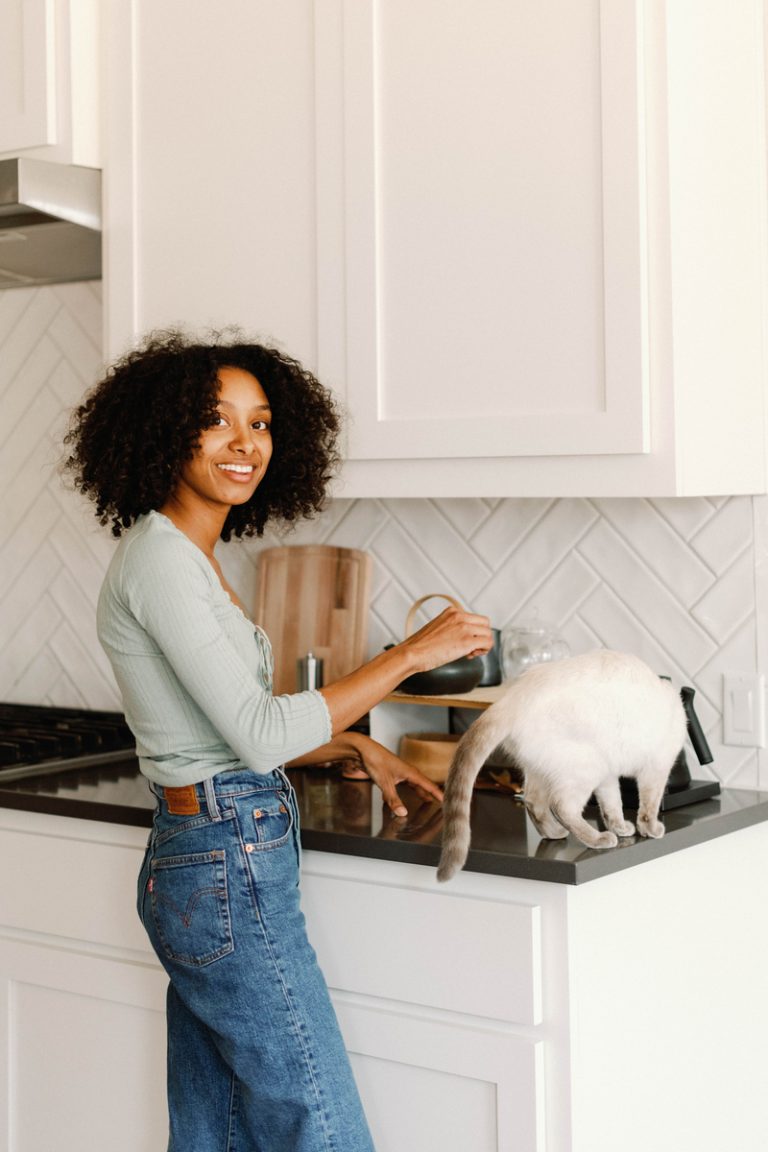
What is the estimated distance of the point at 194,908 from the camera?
171 cm

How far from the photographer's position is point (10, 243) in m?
2.62

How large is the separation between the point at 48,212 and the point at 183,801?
3.81 ft

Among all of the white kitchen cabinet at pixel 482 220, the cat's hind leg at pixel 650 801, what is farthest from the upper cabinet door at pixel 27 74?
the cat's hind leg at pixel 650 801

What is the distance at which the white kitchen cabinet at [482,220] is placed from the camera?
6.20 ft

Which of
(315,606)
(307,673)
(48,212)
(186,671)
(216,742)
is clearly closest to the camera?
(186,671)

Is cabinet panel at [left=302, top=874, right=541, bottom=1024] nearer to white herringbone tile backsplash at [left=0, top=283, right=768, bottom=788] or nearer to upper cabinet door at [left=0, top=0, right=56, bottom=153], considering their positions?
white herringbone tile backsplash at [left=0, top=283, right=768, bottom=788]

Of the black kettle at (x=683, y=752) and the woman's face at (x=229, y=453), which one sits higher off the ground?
the woman's face at (x=229, y=453)

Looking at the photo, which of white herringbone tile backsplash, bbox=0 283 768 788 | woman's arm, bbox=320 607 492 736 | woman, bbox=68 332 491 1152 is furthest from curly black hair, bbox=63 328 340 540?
white herringbone tile backsplash, bbox=0 283 768 788

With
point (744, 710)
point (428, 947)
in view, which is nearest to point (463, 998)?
A: point (428, 947)

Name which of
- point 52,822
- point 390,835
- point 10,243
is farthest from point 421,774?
point 10,243

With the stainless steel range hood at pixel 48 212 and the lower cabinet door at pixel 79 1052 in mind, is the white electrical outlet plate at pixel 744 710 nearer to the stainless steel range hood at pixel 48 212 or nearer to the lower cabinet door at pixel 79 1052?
the lower cabinet door at pixel 79 1052

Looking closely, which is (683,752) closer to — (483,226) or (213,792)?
(213,792)

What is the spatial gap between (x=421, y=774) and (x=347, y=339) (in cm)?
70

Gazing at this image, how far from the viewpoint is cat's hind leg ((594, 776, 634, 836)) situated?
1.81m
